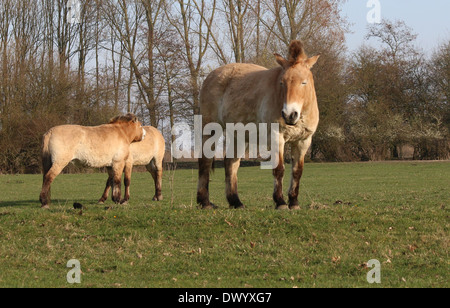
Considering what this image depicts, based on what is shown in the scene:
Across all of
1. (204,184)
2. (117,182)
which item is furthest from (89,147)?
(204,184)

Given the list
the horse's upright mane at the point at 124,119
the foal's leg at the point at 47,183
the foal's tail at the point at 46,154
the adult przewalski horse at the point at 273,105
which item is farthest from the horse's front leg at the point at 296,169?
the horse's upright mane at the point at 124,119

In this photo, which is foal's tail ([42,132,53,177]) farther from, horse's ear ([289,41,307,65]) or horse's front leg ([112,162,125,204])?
horse's ear ([289,41,307,65])

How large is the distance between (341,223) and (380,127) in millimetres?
40400

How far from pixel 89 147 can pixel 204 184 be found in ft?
14.6

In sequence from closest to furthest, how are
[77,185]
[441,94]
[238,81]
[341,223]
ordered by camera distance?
1. [341,223]
2. [238,81]
3. [77,185]
4. [441,94]

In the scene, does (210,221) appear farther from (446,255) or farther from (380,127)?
(380,127)

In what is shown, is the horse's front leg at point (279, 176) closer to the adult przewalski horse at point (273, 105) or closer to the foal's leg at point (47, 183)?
the adult przewalski horse at point (273, 105)

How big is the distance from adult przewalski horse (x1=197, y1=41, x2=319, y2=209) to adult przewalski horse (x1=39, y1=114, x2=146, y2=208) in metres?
4.28

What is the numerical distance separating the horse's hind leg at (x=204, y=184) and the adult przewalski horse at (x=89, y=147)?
3992 millimetres

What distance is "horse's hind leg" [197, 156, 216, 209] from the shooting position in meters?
11.5

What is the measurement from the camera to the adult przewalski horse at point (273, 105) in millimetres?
9852

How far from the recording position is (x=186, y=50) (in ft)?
171

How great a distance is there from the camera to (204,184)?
11.7m
